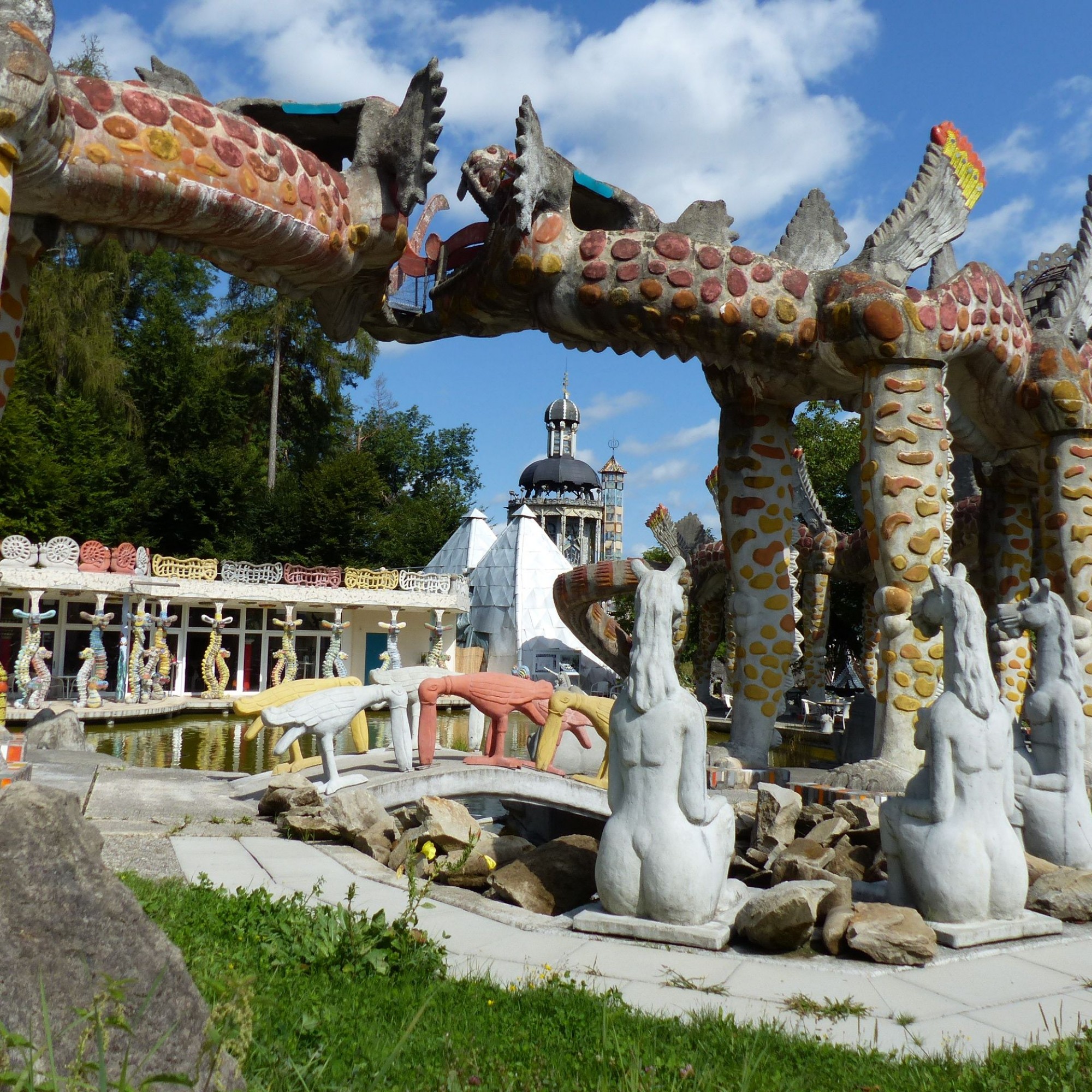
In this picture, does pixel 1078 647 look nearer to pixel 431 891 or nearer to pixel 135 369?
pixel 431 891

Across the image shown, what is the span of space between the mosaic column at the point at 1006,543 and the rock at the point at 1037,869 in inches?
251

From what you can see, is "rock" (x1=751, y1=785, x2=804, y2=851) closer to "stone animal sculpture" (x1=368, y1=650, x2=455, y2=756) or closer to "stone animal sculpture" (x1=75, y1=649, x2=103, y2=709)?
"stone animal sculpture" (x1=368, y1=650, x2=455, y2=756)

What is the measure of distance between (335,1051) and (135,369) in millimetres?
31411

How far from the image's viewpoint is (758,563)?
10.1 metres

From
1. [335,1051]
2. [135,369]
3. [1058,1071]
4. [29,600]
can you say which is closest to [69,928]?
[335,1051]

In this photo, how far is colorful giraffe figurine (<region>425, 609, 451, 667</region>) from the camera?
88.3 feet

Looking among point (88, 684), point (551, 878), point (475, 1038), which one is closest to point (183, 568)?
point (88, 684)

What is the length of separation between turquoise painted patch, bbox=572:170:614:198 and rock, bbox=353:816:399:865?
5.82 meters

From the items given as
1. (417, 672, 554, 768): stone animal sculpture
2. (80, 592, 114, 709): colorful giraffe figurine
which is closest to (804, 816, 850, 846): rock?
(417, 672, 554, 768): stone animal sculpture

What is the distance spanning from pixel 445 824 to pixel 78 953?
4.42 m

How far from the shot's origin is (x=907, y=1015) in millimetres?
3703

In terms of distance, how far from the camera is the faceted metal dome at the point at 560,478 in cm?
7106

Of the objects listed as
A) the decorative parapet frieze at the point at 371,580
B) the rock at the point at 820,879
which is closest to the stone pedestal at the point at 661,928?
the rock at the point at 820,879

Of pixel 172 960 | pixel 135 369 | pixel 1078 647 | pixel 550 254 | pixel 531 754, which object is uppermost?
pixel 135 369
